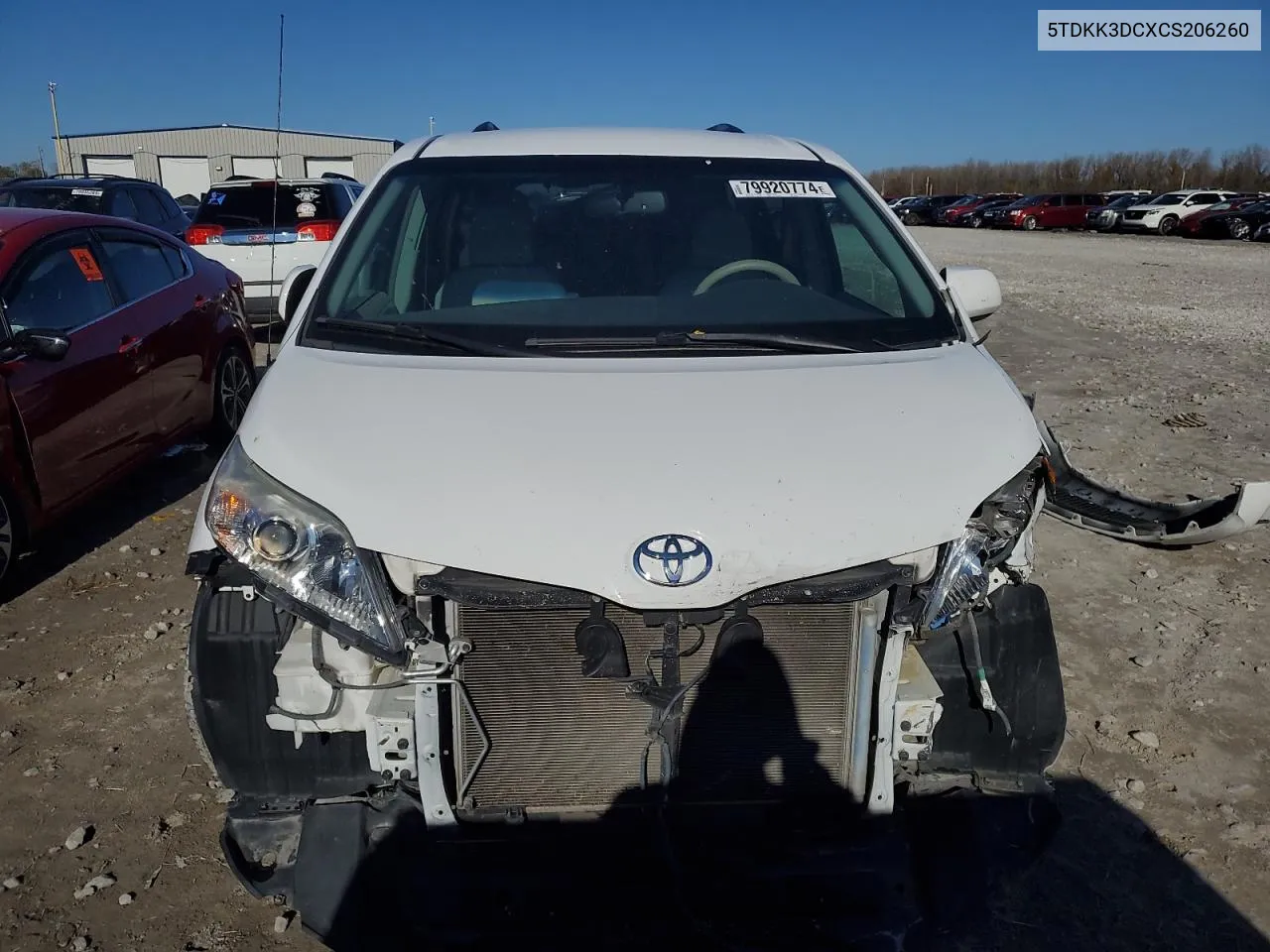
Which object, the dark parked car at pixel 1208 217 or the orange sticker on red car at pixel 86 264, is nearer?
the orange sticker on red car at pixel 86 264

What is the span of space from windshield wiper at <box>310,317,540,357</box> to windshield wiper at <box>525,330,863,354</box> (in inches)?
3.2

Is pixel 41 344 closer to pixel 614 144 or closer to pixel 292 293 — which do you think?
pixel 292 293

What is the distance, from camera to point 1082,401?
8.28 metres

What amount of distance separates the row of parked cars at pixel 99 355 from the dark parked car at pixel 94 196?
15.7ft

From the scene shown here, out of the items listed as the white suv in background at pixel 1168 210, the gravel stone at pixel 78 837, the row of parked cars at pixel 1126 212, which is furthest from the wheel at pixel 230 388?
the white suv in background at pixel 1168 210

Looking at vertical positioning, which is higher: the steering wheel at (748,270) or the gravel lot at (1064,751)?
the steering wheel at (748,270)

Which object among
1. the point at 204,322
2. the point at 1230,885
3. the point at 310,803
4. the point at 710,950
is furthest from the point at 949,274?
the point at 204,322

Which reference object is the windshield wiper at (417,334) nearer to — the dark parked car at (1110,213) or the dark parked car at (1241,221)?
the dark parked car at (1241,221)

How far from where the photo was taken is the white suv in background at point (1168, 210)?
34625 millimetres

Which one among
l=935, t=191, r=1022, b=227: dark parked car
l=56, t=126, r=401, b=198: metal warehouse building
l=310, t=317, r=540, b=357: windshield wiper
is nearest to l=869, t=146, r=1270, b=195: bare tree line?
l=935, t=191, r=1022, b=227: dark parked car

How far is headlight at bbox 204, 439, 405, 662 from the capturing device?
2.04 m

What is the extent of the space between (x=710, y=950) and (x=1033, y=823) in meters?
0.83

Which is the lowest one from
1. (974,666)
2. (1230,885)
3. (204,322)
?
(1230,885)

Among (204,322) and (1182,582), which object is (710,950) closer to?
(1182,582)
